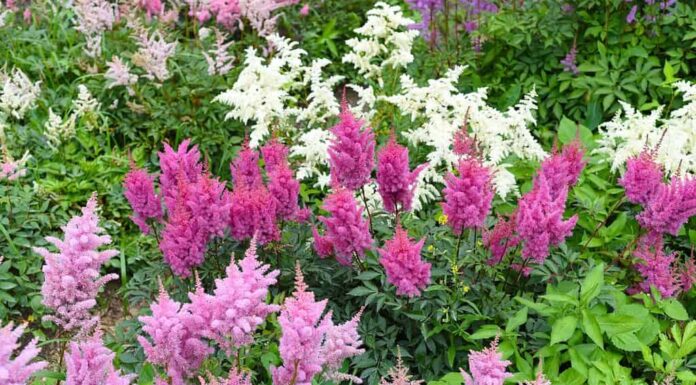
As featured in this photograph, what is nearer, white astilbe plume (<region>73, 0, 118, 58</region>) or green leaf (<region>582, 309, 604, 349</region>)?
green leaf (<region>582, 309, 604, 349</region>)

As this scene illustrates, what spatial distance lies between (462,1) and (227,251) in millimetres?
3383

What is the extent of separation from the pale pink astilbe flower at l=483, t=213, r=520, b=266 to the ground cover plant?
14 millimetres

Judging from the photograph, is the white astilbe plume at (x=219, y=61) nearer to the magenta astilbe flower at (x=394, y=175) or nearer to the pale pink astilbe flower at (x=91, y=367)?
the magenta astilbe flower at (x=394, y=175)

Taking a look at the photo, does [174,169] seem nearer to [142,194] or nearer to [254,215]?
[142,194]

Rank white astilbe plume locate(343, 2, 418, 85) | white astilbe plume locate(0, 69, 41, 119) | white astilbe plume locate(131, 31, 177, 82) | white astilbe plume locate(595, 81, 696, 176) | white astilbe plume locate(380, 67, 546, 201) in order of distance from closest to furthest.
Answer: white astilbe plume locate(595, 81, 696, 176) < white astilbe plume locate(380, 67, 546, 201) < white astilbe plume locate(343, 2, 418, 85) < white astilbe plume locate(0, 69, 41, 119) < white astilbe plume locate(131, 31, 177, 82)

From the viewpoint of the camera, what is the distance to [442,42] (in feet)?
19.4

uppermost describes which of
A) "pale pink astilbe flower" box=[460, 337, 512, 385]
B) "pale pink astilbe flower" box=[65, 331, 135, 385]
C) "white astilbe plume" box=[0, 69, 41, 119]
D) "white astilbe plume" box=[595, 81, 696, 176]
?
"pale pink astilbe flower" box=[65, 331, 135, 385]

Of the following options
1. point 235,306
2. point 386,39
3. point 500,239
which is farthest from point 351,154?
point 386,39

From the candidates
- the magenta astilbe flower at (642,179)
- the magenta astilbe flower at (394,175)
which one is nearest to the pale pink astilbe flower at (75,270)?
the magenta astilbe flower at (394,175)

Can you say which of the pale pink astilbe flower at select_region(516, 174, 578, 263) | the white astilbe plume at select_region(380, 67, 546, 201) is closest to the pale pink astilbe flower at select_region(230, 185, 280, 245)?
the pale pink astilbe flower at select_region(516, 174, 578, 263)

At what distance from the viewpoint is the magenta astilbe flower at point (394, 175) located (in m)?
3.15

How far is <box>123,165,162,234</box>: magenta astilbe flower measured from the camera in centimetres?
327

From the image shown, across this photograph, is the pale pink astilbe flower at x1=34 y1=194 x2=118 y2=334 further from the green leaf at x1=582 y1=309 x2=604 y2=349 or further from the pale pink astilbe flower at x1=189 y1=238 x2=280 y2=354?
the green leaf at x1=582 y1=309 x2=604 y2=349

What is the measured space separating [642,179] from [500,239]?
613 mm
